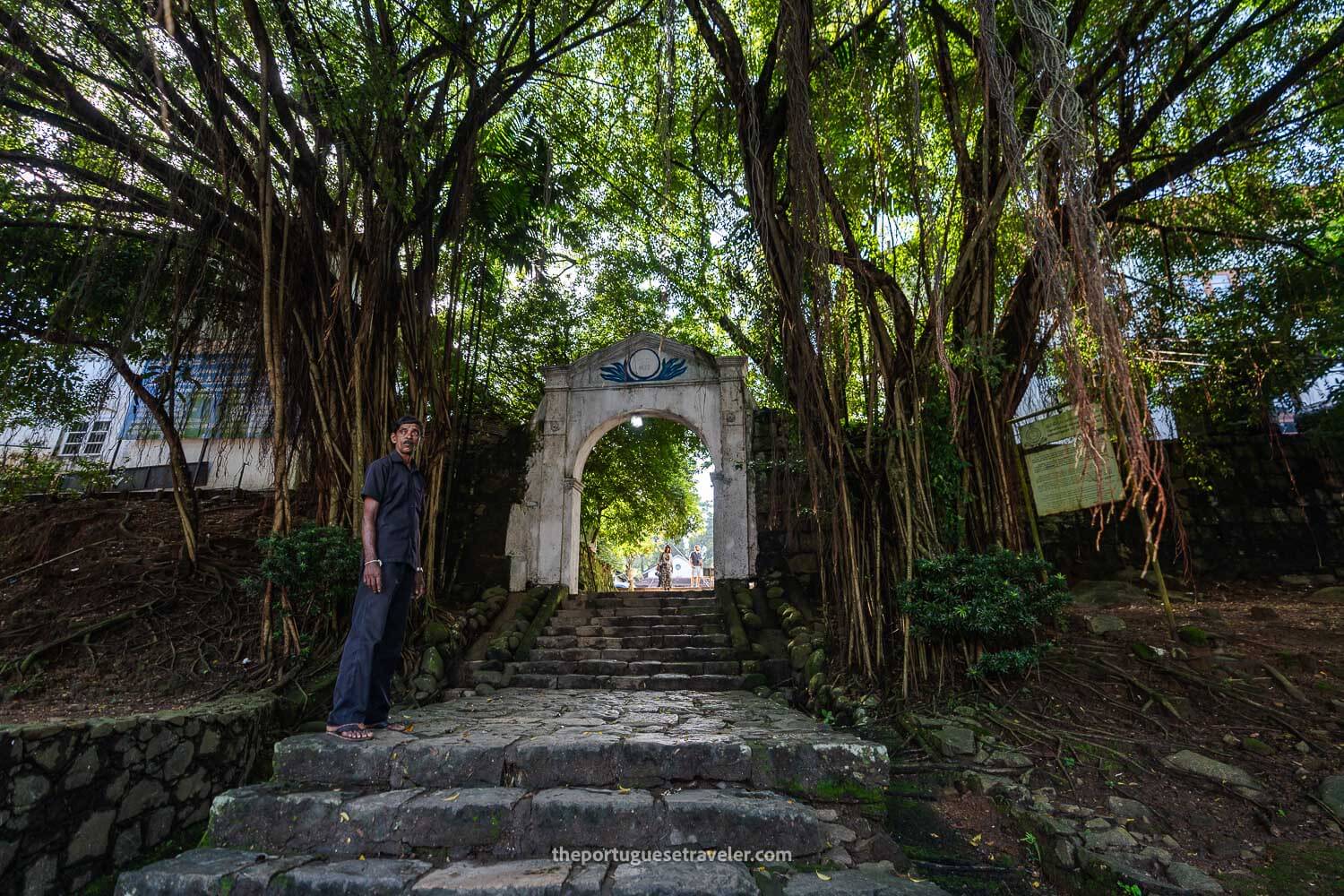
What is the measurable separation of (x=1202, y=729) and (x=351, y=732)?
384cm

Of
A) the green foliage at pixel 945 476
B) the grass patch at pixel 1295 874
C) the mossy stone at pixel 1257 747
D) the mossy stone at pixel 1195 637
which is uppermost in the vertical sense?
the green foliage at pixel 945 476

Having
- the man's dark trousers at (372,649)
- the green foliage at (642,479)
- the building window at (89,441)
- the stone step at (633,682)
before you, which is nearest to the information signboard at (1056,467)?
the stone step at (633,682)

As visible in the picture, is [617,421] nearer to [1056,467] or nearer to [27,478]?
[1056,467]

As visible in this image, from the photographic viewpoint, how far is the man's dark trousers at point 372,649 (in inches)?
108

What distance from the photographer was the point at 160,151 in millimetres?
4004

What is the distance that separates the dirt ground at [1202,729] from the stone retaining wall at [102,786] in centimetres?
350

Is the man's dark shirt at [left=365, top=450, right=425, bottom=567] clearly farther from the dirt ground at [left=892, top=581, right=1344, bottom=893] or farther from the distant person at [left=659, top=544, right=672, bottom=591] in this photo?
the distant person at [left=659, top=544, right=672, bottom=591]

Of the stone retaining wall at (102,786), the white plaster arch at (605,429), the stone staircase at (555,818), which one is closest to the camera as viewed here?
the stone staircase at (555,818)

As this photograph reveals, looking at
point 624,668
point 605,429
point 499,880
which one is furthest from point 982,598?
point 605,429

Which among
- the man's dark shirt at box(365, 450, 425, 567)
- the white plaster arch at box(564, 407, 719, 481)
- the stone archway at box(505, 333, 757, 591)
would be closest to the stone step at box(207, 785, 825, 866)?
the man's dark shirt at box(365, 450, 425, 567)

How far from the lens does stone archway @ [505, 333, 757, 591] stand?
22.6 ft

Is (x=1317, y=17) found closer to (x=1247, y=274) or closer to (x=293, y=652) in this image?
(x=1247, y=274)

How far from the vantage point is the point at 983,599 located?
3.08 metres

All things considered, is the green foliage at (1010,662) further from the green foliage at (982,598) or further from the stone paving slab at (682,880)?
the stone paving slab at (682,880)
